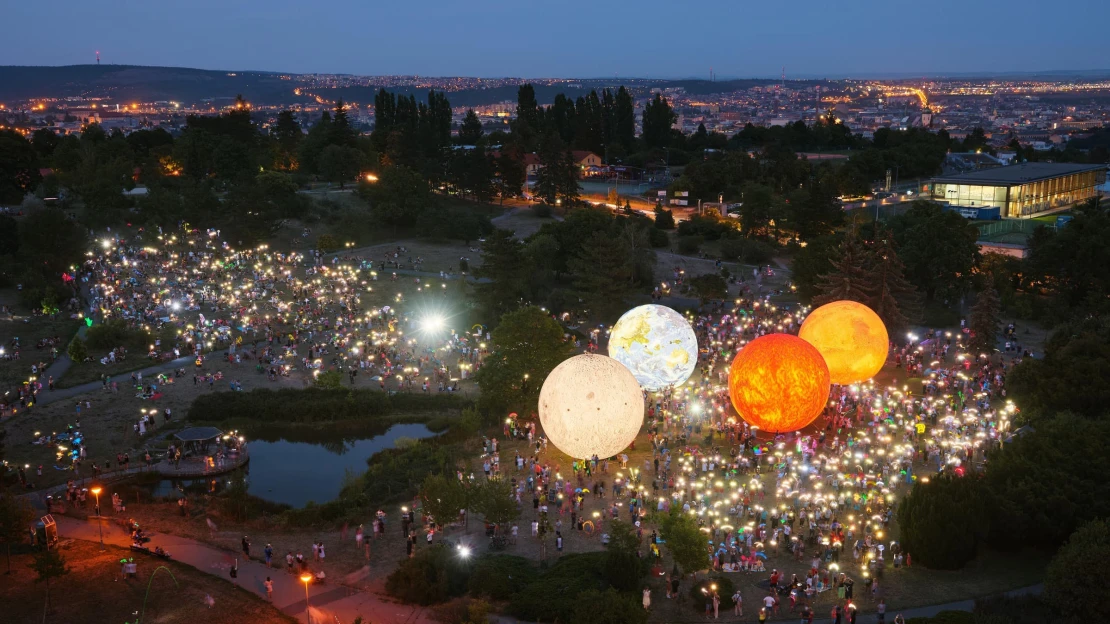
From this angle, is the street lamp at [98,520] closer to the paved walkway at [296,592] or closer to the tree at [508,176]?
the paved walkway at [296,592]

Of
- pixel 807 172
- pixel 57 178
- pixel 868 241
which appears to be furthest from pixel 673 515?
pixel 57 178

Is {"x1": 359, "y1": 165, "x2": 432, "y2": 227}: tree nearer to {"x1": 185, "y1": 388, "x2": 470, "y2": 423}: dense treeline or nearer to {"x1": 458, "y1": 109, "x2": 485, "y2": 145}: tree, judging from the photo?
{"x1": 185, "y1": 388, "x2": 470, "y2": 423}: dense treeline

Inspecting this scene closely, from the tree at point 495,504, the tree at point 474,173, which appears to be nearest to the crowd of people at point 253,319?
the tree at point 495,504

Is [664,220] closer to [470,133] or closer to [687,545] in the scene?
[470,133]

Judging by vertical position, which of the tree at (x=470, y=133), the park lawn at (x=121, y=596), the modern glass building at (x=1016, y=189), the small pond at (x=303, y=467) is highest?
the tree at (x=470, y=133)

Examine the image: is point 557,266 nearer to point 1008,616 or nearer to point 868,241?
point 868,241
